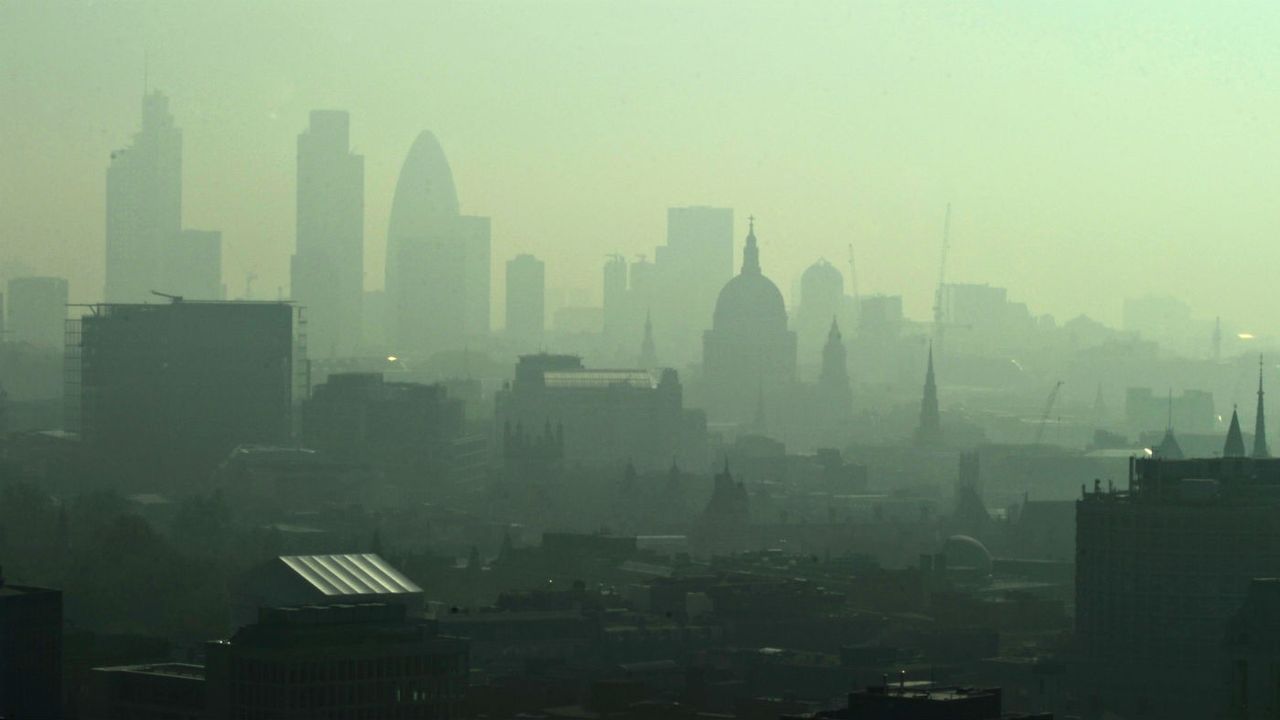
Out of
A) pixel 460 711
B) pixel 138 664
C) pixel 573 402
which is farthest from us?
pixel 573 402

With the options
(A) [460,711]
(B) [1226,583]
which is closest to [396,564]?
(B) [1226,583]

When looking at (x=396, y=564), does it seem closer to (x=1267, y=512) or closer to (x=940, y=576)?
(x=940, y=576)

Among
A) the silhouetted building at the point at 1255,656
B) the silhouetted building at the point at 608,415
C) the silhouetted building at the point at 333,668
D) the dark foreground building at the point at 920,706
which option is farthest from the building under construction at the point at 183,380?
the dark foreground building at the point at 920,706

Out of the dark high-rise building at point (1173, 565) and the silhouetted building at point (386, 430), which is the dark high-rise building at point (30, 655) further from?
the silhouetted building at point (386, 430)

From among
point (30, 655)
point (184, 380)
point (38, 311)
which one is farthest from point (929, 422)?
point (30, 655)

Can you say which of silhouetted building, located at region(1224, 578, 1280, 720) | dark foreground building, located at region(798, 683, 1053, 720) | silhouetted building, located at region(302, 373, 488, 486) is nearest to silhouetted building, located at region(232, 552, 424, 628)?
silhouetted building, located at region(1224, 578, 1280, 720)

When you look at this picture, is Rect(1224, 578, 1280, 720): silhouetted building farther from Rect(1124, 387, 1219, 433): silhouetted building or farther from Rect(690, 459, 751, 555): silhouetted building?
Rect(1124, 387, 1219, 433): silhouetted building
